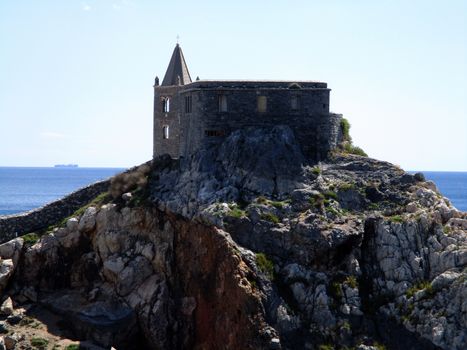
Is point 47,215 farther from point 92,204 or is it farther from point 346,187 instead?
point 346,187

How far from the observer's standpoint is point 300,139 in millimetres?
44406

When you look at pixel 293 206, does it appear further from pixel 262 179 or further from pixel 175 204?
pixel 175 204

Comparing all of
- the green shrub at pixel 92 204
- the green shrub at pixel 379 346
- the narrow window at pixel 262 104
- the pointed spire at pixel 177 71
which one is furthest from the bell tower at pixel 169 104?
the green shrub at pixel 379 346

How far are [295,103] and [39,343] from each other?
19.1 m

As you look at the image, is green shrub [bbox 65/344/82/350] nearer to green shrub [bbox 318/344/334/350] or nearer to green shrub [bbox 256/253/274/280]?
green shrub [bbox 256/253/274/280]

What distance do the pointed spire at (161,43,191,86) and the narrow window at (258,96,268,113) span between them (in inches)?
299

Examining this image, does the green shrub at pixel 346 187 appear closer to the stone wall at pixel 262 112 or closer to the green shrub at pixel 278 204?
the green shrub at pixel 278 204

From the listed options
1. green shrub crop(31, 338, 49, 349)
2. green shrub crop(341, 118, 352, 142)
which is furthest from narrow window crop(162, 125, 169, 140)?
green shrub crop(31, 338, 49, 349)

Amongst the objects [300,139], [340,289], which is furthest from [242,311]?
[300,139]

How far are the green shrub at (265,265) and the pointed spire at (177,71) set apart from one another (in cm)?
1702

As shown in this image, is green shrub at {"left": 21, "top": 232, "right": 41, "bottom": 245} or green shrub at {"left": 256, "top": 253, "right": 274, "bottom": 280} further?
green shrub at {"left": 21, "top": 232, "right": 41, "bottom": 245}

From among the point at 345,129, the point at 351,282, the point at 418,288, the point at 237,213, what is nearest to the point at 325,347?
the point at 351,282

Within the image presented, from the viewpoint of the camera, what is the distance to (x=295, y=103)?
44344 mm

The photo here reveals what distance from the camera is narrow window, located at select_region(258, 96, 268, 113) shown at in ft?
144
